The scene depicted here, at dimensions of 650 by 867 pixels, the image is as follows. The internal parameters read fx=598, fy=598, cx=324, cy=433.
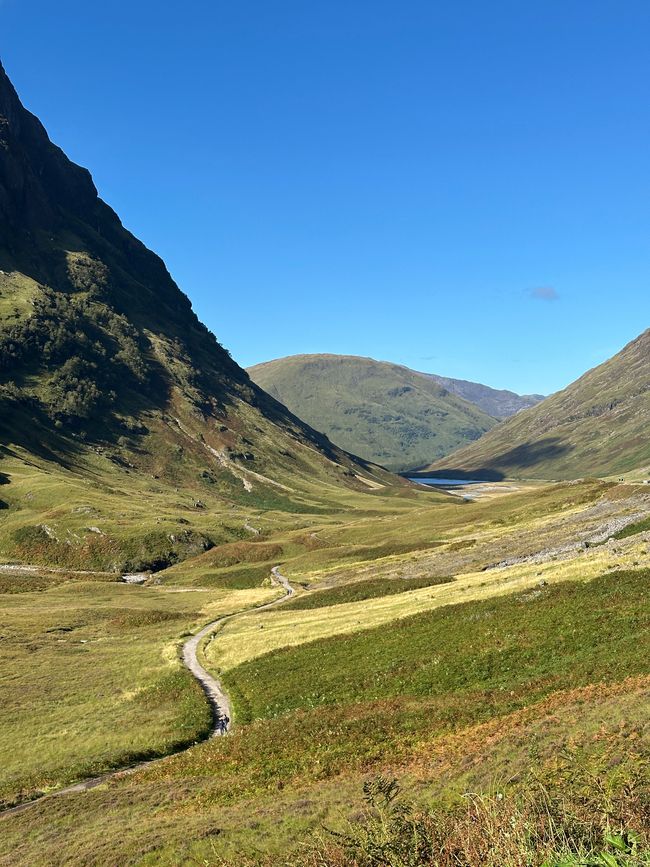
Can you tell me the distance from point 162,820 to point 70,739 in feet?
60.5

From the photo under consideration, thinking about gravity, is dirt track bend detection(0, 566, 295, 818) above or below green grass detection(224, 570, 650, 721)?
below

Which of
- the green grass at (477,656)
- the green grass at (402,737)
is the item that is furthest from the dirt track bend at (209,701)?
the green grass at (402,737)

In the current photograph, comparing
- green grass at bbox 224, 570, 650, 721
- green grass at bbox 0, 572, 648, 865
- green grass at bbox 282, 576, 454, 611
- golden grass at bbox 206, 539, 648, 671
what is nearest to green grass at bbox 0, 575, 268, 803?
green grass at bbox 0, 572, 648, 865

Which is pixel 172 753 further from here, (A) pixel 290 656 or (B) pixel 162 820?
(A) pixel 290 656

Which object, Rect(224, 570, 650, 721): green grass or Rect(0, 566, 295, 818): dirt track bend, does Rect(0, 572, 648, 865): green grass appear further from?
Rect(0, 566, 295, 818): dirt track bend

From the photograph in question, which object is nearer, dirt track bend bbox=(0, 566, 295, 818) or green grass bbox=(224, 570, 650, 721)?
dirt track bend bbox=(0, 566, 295, 818)

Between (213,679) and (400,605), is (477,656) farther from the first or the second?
(213,679)

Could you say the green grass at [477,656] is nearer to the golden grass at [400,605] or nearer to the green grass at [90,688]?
the golden grass at [400,605]

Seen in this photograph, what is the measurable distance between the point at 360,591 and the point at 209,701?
35.3m

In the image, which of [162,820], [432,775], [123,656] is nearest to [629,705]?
[432,775]

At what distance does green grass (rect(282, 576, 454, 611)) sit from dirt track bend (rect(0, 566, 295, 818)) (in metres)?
5.78

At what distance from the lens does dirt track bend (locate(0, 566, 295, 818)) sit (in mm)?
28959

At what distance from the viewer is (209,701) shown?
145ft

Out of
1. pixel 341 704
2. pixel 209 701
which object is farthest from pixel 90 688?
pixel 341 704
